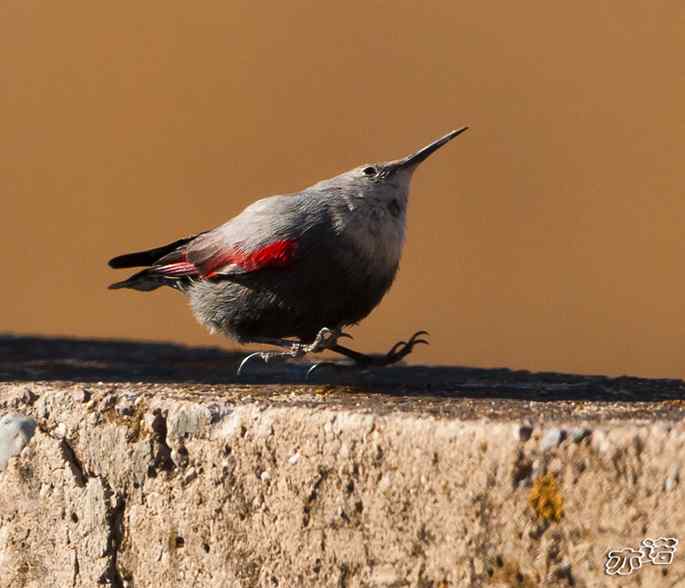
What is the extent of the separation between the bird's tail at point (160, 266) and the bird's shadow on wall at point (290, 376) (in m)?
0.32

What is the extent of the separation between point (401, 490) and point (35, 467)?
3.78 ft

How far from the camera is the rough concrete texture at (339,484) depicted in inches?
106

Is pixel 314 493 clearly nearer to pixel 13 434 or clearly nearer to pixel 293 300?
pixel 13 434

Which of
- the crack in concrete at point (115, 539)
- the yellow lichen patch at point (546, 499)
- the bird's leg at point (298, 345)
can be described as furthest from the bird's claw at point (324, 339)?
the yellow lichen patch at point (546, 499)

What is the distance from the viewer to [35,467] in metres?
3.48

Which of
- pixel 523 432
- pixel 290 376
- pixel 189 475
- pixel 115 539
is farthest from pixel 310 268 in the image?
pixel 523 432

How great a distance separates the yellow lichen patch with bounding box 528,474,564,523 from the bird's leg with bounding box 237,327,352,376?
147 cm

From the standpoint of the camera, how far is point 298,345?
4293mm

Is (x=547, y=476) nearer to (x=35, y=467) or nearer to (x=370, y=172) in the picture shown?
(x=35, y=467)

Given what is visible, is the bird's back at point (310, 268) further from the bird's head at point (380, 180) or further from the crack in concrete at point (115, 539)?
the crack in concrete at point (115, 539)

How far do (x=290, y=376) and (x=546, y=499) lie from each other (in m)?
1.84

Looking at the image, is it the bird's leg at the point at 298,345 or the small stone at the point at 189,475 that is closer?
the small stone at the point at 189,475

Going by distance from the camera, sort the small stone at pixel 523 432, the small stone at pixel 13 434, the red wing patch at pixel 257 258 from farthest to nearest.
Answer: the red wing patch at pixel 257 258 < the small stone at pixel 13 434 < the small stone at pixel 523 432

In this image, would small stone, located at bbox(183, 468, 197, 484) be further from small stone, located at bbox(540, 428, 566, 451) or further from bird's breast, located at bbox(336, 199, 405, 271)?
bird's breast, located at bbox(336, 199, 405, 271)
